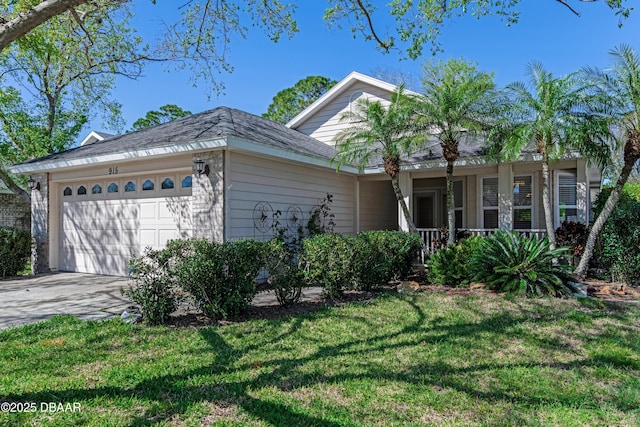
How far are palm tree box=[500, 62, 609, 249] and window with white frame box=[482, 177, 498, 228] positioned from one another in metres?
2.68

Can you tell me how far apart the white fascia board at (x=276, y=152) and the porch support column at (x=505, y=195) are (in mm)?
4282

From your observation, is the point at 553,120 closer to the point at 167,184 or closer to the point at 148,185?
the point at 167,184

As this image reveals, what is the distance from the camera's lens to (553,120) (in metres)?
8.03

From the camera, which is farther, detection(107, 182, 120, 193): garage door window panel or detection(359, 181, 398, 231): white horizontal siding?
detection(359, 181, 398, 231): white horizontal siding

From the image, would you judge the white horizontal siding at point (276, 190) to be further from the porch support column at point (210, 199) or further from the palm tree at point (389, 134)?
the palm tree at point (389, 134)

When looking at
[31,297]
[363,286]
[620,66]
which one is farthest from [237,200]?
[620,66]

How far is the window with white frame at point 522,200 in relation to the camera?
1091cm

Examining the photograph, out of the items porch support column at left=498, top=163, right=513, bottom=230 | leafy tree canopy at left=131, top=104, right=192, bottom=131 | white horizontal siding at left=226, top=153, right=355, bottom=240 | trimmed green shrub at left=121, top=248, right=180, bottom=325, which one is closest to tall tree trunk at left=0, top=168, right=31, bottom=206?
white horizontal siding at left=226, top=153, right=355, bottom=240

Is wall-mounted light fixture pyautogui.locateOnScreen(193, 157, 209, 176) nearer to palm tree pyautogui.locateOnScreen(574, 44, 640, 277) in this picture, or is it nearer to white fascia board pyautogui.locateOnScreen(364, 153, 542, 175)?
white fascia board pyautogui.locateOnScreen(364, 153, 542, 175)

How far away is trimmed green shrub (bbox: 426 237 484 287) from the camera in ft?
25.9

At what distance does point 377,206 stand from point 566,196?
20.4 ft

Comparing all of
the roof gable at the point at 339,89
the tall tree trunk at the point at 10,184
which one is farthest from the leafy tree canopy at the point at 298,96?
the tall tree trunk at the point at 10,184

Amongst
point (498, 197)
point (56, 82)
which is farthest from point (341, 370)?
point (56, 82)

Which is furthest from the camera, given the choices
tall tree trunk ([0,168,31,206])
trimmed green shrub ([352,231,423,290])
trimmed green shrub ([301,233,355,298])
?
tall tree trunk ([0,168,31,206])
